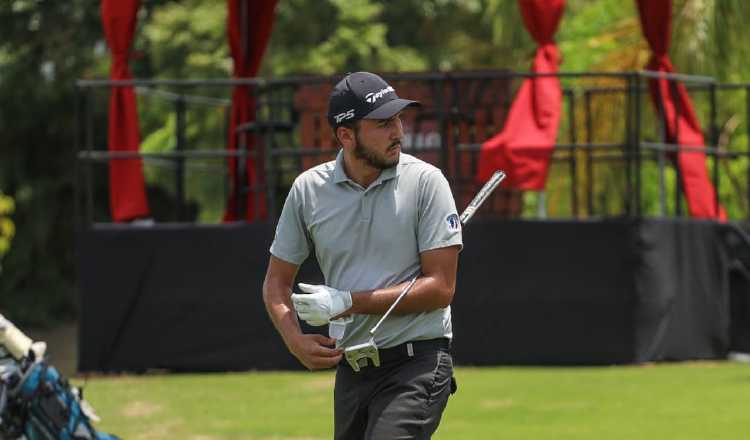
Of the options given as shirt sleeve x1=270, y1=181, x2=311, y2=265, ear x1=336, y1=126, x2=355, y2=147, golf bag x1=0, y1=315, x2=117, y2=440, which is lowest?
golf bag x1=0, y1=315, x2=117, y2=440

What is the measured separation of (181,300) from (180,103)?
99.6 inches

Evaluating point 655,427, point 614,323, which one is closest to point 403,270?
point 655,427

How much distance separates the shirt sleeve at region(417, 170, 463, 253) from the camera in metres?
6.31

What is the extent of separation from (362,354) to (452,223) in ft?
1.91

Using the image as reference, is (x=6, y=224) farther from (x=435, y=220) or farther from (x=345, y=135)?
(x=435, y=220)

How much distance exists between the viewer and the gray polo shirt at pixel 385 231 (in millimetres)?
6336

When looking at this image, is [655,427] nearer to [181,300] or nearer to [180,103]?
[181,300]

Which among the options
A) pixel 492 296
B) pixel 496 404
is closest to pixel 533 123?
pixel 492 296

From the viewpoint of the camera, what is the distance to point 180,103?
16.6 metres

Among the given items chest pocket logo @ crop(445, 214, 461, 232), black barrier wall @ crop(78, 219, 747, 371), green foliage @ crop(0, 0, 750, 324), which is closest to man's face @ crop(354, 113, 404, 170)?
chest pocket logo @ crop(445, 214, 461, 232)

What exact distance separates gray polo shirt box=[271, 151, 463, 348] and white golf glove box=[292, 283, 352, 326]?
6.7 inches

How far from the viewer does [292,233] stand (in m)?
6.60

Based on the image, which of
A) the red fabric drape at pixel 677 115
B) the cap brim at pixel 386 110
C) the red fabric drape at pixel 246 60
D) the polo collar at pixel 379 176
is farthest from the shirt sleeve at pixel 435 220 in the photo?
the red fabric drape at pixel 246 60

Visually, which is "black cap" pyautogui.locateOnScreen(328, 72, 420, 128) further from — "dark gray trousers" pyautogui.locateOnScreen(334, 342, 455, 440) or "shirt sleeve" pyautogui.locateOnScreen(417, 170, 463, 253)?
"dark gray trousers" pyautogui.locateOnScreen(334, 342, 455, 440)
